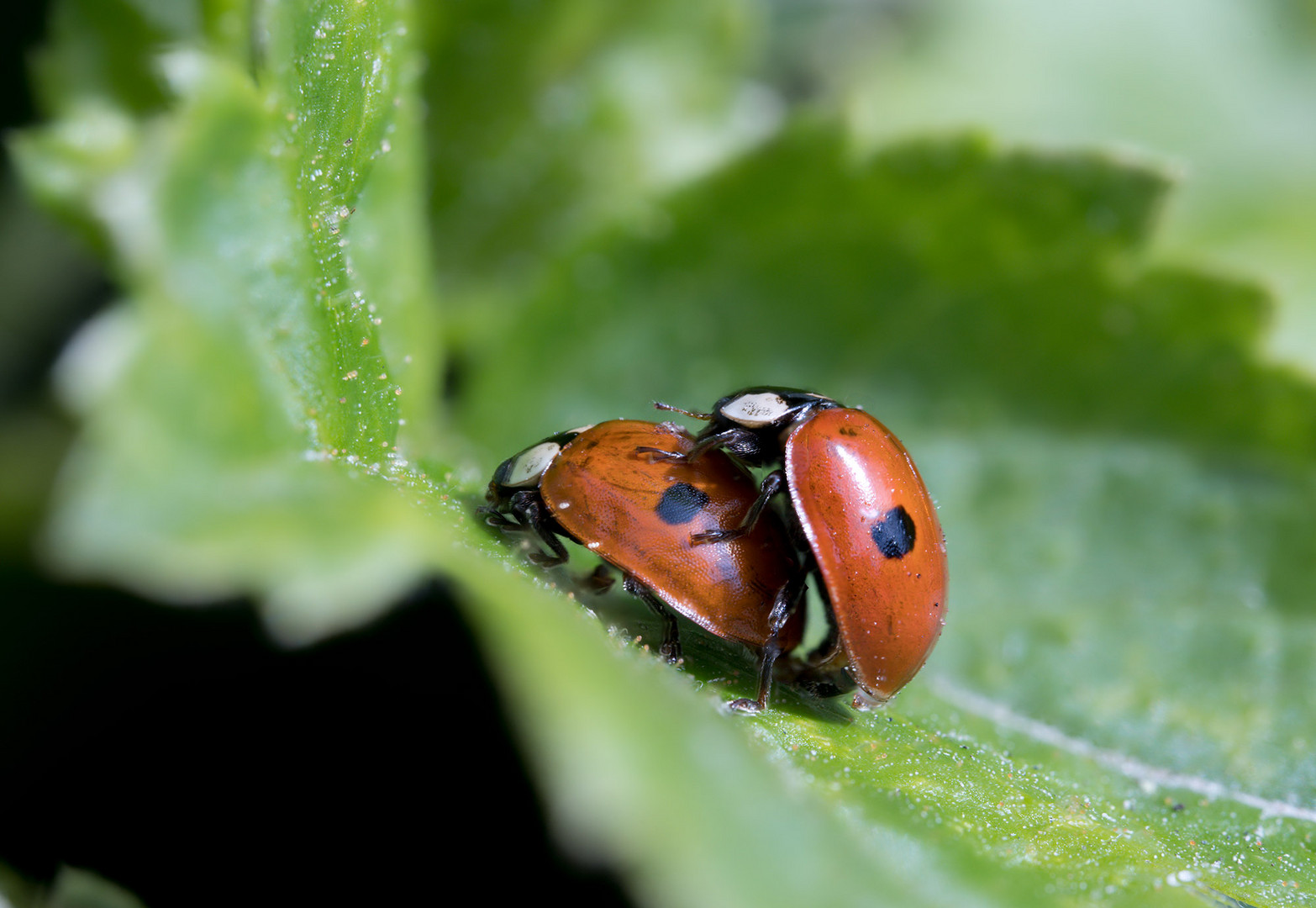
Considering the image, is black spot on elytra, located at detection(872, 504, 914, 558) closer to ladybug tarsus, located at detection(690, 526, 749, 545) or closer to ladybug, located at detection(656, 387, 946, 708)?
ladybug, located at detection(656, 387, 946, 708)

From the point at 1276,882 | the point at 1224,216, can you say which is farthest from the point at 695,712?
the point at 1224,216

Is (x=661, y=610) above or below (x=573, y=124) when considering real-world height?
below

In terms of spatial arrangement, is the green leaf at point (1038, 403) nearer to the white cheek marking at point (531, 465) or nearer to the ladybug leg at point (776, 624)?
the ladybug leg at point (776, 624)

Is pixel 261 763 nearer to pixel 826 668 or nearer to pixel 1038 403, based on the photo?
pixel 826 668

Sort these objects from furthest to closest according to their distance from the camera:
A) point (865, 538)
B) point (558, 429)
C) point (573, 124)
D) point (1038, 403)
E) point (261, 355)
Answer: point (573, 124) → point (558, 429) → point (1038, 403) → point (865, 538) → point (261, 355)

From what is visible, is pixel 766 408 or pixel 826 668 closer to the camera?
pixel 826 668

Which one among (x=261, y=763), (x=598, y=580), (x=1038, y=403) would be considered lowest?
(x=261, y=763)

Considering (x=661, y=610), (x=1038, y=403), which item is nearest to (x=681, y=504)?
(x=661, y=610)
